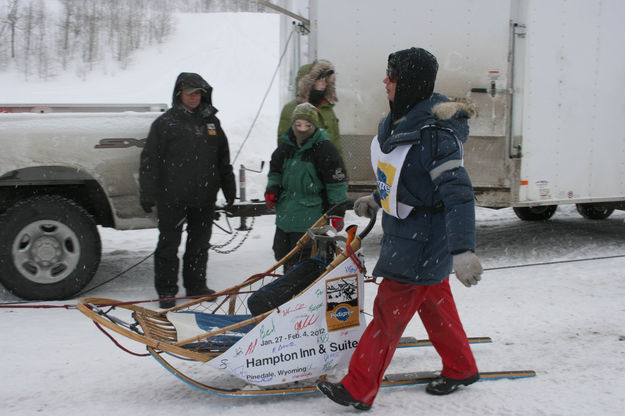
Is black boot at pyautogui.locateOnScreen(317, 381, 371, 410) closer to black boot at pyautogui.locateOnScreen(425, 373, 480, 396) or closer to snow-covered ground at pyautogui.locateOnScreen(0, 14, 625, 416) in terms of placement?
snow-covered ground at pyautogui.locateOnScreen(0, 14, 625, 416)

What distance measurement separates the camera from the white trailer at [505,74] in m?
6.00

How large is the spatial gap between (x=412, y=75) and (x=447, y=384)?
1661 millimetres

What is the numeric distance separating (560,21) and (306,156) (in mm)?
3471

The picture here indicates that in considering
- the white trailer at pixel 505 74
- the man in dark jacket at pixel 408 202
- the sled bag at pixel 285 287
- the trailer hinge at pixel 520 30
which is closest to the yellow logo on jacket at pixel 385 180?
the man in dark jacket at pixel 408 202

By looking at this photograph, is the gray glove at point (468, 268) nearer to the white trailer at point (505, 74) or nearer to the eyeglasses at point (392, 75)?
the eyeglasses at point (392, 75)

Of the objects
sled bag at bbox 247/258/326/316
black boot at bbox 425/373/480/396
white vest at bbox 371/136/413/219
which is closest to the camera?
white vest at bbox 371/136/413/219

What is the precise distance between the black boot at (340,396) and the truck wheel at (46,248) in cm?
273

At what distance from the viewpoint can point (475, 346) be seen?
3906 mm

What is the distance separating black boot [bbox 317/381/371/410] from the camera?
2.95 metres

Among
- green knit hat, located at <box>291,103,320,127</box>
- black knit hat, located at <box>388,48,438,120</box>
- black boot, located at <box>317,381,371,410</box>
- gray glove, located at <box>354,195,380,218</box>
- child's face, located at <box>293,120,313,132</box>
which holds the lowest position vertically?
black boot, located at <box>317,381,371,410</box>

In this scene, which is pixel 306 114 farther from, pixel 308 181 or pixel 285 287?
pixel 285 287

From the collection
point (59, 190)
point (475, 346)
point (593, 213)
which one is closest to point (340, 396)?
point (475, 346)

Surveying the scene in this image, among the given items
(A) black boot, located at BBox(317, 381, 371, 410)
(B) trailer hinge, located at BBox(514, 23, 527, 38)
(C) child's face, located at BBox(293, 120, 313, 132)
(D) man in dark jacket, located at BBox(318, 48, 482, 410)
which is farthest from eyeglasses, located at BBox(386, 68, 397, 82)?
(B) trailer hinge, located at BBox(514, 23, 527, 38)

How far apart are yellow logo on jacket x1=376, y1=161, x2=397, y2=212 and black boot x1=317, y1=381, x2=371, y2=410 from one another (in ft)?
3.10
